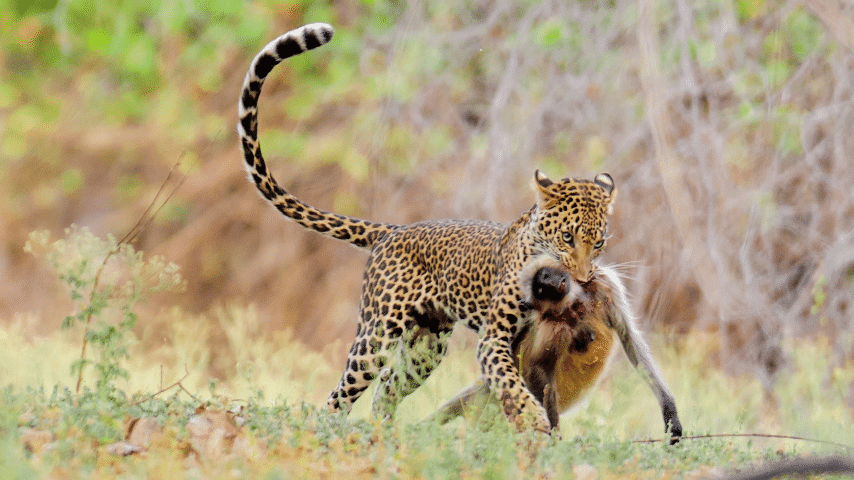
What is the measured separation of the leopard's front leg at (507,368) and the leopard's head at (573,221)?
359 millimetres

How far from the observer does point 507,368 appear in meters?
4.98

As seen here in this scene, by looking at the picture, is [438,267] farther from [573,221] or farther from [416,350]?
[573,221]

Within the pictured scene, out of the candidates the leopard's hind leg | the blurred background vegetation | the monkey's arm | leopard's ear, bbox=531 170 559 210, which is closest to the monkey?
the monkey's arm

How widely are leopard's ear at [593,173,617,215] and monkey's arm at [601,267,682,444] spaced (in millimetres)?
361

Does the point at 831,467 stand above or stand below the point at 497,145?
below

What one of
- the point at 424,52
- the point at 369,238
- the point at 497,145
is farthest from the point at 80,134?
the point at 369,238

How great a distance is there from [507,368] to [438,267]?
0.95 m

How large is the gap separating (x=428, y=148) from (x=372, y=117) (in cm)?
78

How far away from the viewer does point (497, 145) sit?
809cm

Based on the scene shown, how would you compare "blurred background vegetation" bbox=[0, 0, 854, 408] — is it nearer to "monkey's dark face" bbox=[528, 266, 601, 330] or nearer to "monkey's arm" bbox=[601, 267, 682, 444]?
"monkey's arm" bbox=[601, 267, 682, 444]

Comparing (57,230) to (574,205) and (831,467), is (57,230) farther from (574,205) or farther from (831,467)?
(831,467)

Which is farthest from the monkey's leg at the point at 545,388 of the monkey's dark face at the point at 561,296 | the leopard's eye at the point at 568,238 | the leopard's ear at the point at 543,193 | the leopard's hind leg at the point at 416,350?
the leopard's ear at the point at 543,193

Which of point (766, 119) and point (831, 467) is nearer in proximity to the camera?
point (831, 467)

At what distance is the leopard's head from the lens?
4996mm
